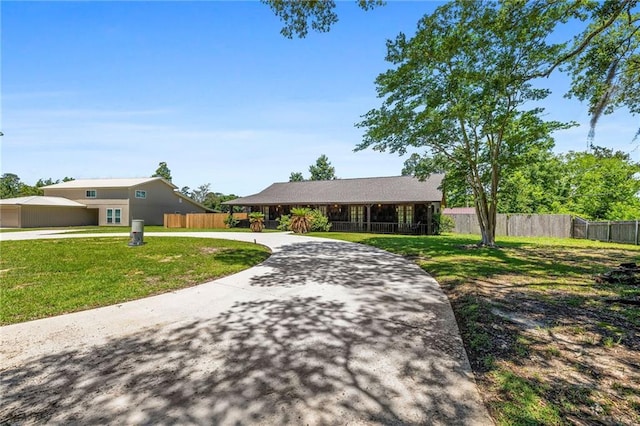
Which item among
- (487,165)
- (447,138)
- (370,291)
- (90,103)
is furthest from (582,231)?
(90,103)

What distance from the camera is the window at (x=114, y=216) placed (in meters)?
28.4

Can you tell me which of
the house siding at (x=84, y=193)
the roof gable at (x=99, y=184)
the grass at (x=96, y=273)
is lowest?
the grass at (x=96, y=273)

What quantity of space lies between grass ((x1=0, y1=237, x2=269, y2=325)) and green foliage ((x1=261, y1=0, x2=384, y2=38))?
21.7 feet

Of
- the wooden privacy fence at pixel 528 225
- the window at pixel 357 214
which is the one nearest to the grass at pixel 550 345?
the wooden privacy fence at pixel 528 225

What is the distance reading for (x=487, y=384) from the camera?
250 cm

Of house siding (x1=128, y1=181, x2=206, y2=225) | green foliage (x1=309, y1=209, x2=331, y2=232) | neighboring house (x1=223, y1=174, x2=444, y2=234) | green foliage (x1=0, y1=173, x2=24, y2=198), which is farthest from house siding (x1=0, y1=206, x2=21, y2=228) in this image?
green foliage (x1=0, y1=173, x2=24, y2=198)

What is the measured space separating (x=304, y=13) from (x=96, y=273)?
321 inches

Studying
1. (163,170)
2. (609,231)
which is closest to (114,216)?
(163,170)

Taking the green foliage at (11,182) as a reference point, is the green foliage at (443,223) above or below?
below

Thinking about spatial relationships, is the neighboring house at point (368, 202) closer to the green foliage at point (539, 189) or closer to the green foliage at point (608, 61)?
the green foliage at point (539, 189)

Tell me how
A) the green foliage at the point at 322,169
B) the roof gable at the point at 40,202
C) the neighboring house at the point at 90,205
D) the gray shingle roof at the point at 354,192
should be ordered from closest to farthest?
the gray shingle roof at the point at 354,192 < the roof gable at the point at 40,202 < the neighboring house at the point at 90,205 < the green foliage at the point at 322,169

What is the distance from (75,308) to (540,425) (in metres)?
5.96

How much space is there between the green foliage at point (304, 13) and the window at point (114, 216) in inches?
1123

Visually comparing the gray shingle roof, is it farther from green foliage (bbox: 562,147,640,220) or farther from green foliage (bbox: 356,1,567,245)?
green foliage (bbox: 562,147,640,220)
